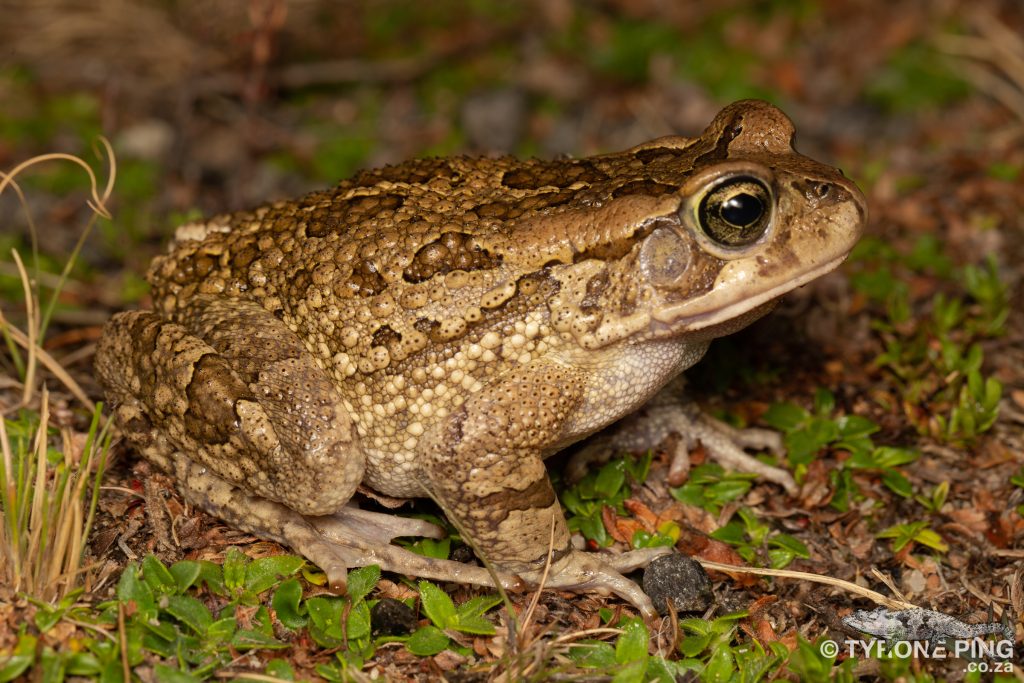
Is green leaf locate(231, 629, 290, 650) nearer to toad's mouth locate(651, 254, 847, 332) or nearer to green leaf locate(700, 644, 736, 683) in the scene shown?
green leaf locate(700, 644, 736, 683)

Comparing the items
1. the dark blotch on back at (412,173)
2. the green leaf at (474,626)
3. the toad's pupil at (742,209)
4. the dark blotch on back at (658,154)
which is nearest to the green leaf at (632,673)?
the green leaf at (474,626)

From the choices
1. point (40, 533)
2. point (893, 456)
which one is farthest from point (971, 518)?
point (40, 533)

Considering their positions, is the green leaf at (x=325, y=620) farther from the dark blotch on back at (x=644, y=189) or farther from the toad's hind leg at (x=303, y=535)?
the dark blotch on back at (x=644, y=189)

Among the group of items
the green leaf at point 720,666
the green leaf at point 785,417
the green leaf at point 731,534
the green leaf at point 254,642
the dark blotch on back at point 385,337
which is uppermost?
the dark blotch on back at point 385,337

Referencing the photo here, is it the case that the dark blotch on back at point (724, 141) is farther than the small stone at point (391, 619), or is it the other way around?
the dark blotch on back at point (724, 141)

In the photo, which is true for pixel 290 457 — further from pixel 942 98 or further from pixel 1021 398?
pixel 942 98

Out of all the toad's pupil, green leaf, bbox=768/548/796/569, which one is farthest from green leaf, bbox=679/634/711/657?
the toad's pupil

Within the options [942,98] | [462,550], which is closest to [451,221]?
[462,550]

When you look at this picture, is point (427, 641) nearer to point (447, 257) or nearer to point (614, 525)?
point (614, 525)
